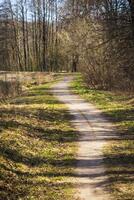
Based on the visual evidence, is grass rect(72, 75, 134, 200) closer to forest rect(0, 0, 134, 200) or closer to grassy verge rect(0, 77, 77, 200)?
forest rect(0, 0, 134, 200)

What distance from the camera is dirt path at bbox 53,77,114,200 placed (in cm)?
1093

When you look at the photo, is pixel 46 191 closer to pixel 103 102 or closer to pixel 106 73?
pixel 103 102

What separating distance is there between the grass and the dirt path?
0.21 meters

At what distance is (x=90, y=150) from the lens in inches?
583

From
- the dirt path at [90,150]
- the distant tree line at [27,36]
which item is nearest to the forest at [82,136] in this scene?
the dirt path at [90,150]

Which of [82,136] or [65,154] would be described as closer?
[65,154]

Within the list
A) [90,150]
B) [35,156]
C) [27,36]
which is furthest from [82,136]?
[27,36]

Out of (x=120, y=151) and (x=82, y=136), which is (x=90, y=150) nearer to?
(x=120, y=151)

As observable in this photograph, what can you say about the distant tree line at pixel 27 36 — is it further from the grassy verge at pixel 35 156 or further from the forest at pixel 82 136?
the grassy verge at pixel 35 156

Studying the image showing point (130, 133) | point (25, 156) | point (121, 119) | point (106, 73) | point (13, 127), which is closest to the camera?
point (25, 156)

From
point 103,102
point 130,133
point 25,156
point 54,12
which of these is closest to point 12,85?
point 103,102

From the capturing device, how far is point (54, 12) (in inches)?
3258

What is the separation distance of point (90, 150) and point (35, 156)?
1839 mm

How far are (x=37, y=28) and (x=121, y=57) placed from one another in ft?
206
